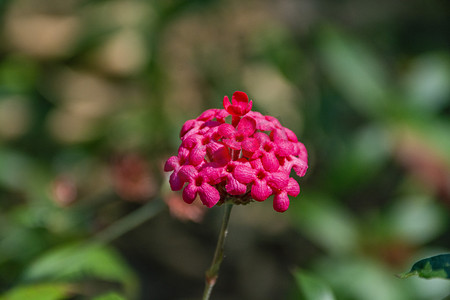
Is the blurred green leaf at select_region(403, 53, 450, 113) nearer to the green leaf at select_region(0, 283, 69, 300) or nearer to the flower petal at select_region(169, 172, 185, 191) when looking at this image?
the flower petal at select_region(169, 172, 185, 191)

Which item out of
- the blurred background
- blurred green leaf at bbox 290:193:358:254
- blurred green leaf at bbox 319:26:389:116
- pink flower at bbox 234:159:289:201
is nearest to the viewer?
pink flower at bbox 234:159:289:201

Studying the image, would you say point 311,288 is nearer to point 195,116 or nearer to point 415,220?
point 415,220

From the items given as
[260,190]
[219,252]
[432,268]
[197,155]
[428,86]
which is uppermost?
[428,86]

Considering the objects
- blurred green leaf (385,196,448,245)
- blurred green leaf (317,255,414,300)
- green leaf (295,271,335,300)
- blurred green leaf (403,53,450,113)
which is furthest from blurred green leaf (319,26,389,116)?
green leaf (295,271,335,300)

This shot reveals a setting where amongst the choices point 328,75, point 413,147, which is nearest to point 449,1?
point 328,75

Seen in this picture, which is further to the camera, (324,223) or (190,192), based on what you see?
(324,223)

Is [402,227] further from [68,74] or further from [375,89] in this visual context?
[68,74]

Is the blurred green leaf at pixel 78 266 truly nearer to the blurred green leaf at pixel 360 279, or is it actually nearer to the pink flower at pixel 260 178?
the pink flower at pixel 260 178

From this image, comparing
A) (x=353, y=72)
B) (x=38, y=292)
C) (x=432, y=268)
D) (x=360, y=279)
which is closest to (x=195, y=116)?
(x=353, y=72)
